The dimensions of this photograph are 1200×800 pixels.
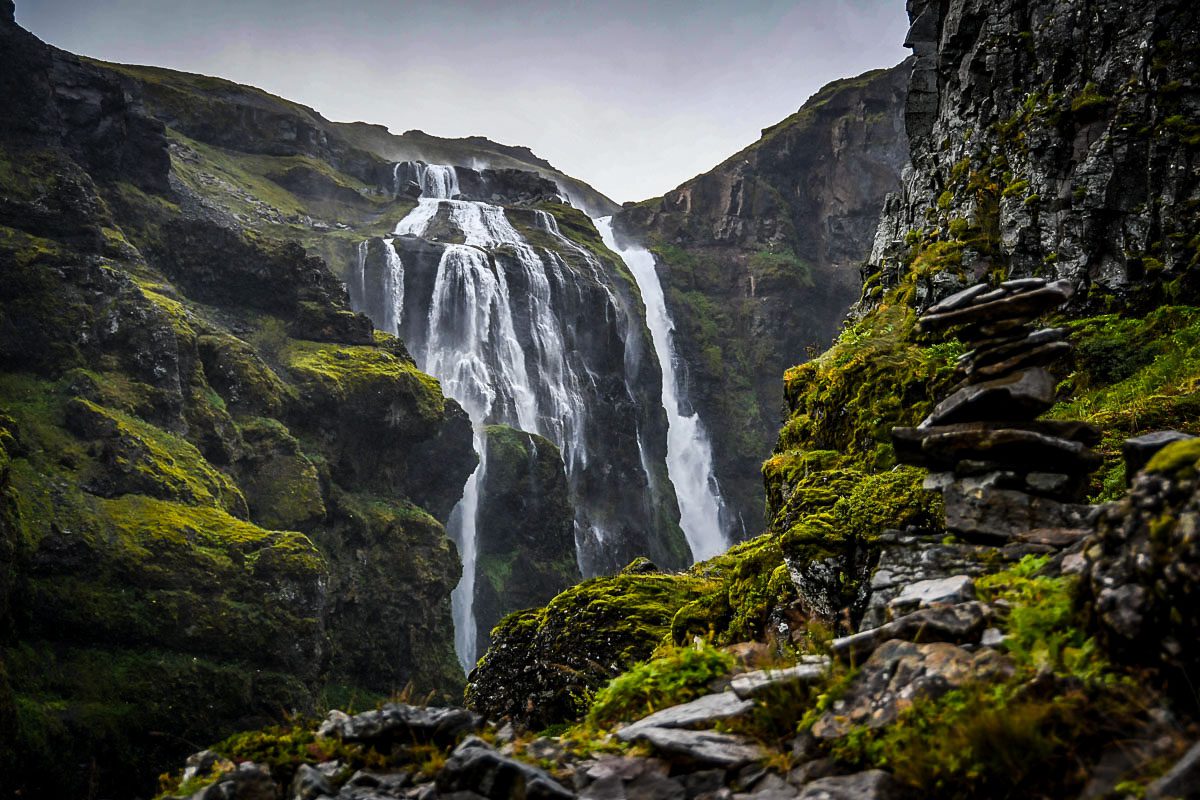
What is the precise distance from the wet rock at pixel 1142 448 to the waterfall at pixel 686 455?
215 ft

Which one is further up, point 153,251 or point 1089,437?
point 153,251

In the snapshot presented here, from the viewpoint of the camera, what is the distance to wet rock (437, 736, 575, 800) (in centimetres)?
382

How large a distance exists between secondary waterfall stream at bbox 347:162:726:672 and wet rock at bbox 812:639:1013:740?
1740 inches

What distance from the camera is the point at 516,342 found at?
186 ft

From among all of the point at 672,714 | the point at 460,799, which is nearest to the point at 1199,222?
the point at 672,714

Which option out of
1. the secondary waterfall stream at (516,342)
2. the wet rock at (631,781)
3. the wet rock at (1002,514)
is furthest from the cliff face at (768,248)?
the wet rock at (631,781)

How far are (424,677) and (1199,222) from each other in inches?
1349

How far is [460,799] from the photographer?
3.97 meters

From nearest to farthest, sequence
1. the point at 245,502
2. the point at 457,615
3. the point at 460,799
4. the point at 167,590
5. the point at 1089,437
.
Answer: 1. the point at 460,799
2. the point at 1089,437
3. the point at 167,590
4. the point at 245,502
5. the point at 457,615

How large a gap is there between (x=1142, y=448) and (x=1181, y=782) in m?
2.30

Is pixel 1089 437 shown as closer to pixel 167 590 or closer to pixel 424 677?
pixel 167 590

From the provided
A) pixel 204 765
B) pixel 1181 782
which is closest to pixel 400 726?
pixel 204 765

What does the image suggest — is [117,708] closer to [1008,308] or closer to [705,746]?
[705,746]

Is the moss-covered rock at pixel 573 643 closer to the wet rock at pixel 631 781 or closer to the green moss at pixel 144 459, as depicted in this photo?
the wet rock at pixel 631 781
